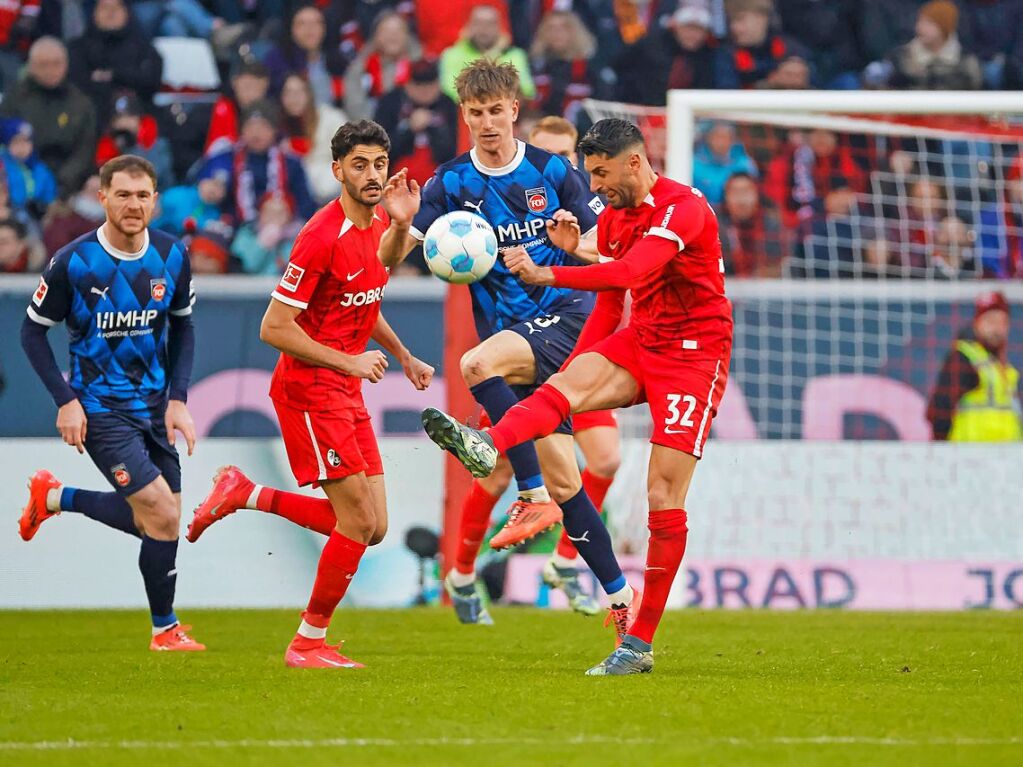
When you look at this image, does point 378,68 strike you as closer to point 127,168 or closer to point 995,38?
point 995,38

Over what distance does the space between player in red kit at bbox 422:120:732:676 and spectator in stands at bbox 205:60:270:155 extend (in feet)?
27.3

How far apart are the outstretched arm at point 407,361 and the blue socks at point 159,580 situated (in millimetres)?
1635

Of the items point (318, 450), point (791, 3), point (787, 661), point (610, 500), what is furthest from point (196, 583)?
point (791, 3)

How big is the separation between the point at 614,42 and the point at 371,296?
337 inches

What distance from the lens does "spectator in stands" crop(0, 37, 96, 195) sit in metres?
14.4

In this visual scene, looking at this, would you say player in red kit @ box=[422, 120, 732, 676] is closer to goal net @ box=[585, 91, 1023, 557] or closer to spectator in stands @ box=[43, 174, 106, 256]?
goal net @ box=[585, 91, 1023, 557]

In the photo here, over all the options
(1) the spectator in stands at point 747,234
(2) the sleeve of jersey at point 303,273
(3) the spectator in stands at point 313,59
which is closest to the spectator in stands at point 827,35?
(1) the spectator in stands at point 747,234

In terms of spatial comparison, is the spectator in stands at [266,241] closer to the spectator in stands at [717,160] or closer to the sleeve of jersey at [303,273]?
the spectator in stands at [717,160]

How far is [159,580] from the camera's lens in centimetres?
830

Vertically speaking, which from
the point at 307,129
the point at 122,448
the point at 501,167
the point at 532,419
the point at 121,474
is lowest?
the point at 121,474

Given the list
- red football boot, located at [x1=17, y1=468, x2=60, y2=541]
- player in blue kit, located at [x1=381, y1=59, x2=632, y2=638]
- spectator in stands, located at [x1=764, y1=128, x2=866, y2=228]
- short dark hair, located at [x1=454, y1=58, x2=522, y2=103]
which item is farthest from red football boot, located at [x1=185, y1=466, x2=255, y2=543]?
spectator in stands, located at [x1=764, y1=128, x2=866, y2=228]

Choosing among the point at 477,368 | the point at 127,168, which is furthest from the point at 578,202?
the point at 127,168

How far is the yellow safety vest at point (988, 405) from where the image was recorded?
1243cm

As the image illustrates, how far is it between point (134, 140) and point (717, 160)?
206 inches
